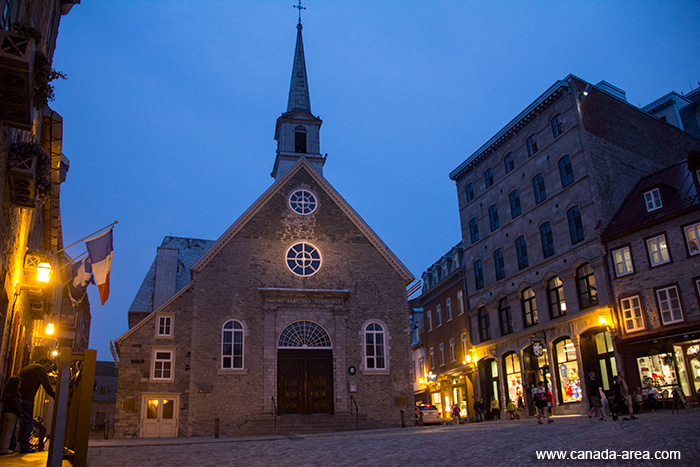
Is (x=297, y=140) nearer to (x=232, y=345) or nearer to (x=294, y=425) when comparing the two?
(x=232, y=345)

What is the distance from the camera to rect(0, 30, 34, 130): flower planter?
7977 mm

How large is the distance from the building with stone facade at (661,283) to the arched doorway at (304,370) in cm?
1382

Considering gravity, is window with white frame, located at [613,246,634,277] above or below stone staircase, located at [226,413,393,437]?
above

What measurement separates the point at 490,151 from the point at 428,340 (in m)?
17.5

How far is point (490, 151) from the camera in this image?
38312 mm

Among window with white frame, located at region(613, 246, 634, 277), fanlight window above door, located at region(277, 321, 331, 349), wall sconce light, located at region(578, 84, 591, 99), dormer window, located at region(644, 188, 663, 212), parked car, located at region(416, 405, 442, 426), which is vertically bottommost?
parked car, located at region(416, 405, 442, 426)

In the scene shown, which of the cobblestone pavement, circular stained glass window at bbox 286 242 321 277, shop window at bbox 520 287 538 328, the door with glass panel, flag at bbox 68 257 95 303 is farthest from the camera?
shop window at bbox 520 287 538 328

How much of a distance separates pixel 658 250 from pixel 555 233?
20.6ft

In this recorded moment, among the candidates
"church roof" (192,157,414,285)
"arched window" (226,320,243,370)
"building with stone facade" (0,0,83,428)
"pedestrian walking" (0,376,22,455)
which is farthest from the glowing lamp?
"church roof" (192,157,414,285)

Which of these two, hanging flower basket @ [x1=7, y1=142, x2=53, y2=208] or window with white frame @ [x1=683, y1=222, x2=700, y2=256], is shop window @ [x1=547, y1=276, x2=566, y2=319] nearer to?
window with white frame @ [x1=683, y1=222, x2=700, y2=256]

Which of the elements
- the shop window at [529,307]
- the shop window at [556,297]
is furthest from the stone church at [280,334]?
the shop window at [556,297]

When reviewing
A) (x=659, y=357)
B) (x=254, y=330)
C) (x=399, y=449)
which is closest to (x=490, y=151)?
(x=659, y=357)

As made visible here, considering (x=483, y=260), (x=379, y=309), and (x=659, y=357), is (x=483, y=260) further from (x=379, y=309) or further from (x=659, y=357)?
(x=659, y=357)

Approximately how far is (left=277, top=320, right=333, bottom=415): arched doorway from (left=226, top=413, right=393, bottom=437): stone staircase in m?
1.00
